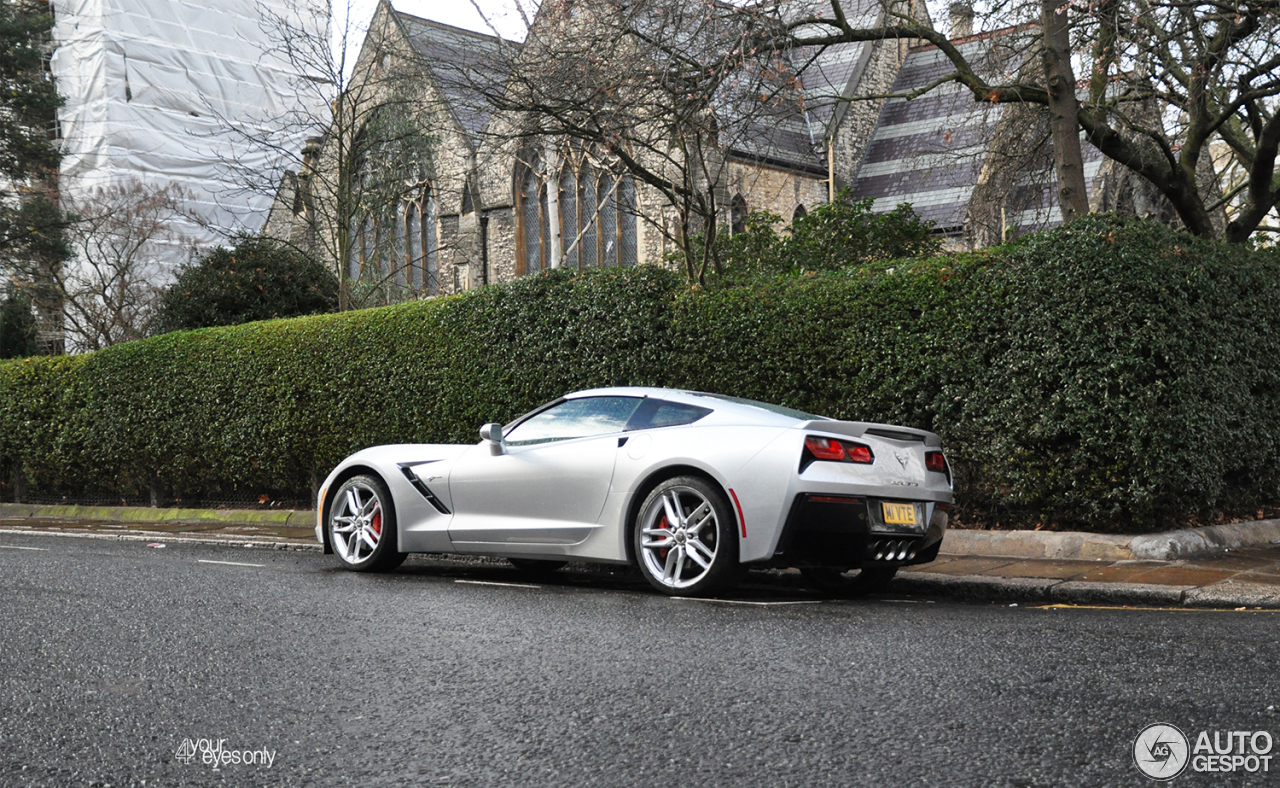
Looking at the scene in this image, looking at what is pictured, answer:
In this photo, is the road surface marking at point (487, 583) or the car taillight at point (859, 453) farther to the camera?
the road surface marking at point (487, 583)

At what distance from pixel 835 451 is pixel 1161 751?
3435mm

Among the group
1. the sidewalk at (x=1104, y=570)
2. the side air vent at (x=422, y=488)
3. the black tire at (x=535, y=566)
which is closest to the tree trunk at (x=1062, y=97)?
the sidewalk at (x=1104, y=570)

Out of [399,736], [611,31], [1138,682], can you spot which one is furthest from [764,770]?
[611,31]

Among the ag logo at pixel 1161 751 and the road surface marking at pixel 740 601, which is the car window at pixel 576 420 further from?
the ag logo at pixel 1161 751

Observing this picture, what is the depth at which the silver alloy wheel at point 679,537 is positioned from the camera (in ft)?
23.4

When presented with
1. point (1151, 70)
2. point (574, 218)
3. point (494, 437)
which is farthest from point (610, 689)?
point (574, 218)

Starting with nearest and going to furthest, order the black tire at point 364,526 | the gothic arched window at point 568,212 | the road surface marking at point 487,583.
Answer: the road surface marking at point 487,583 → the black tire at point 364,526 → the gothic arched window at point 568,212

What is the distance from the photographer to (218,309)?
21.5m

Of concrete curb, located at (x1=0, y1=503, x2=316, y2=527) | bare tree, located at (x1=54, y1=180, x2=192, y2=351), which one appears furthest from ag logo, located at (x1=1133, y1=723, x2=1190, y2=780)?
bare tree, located at (x1=54, y1=180, x2=192, y2=351)

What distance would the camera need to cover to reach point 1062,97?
37.9ft

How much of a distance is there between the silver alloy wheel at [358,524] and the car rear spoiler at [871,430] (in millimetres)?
3579

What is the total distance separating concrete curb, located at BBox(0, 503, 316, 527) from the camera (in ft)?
47.9

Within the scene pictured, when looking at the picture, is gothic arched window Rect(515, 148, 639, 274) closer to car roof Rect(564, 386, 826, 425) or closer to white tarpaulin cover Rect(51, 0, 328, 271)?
white tarpaulin cover Rect(51, 0, 328, 271)

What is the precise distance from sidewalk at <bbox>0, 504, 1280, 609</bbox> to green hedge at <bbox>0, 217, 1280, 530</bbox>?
0.35 meters
